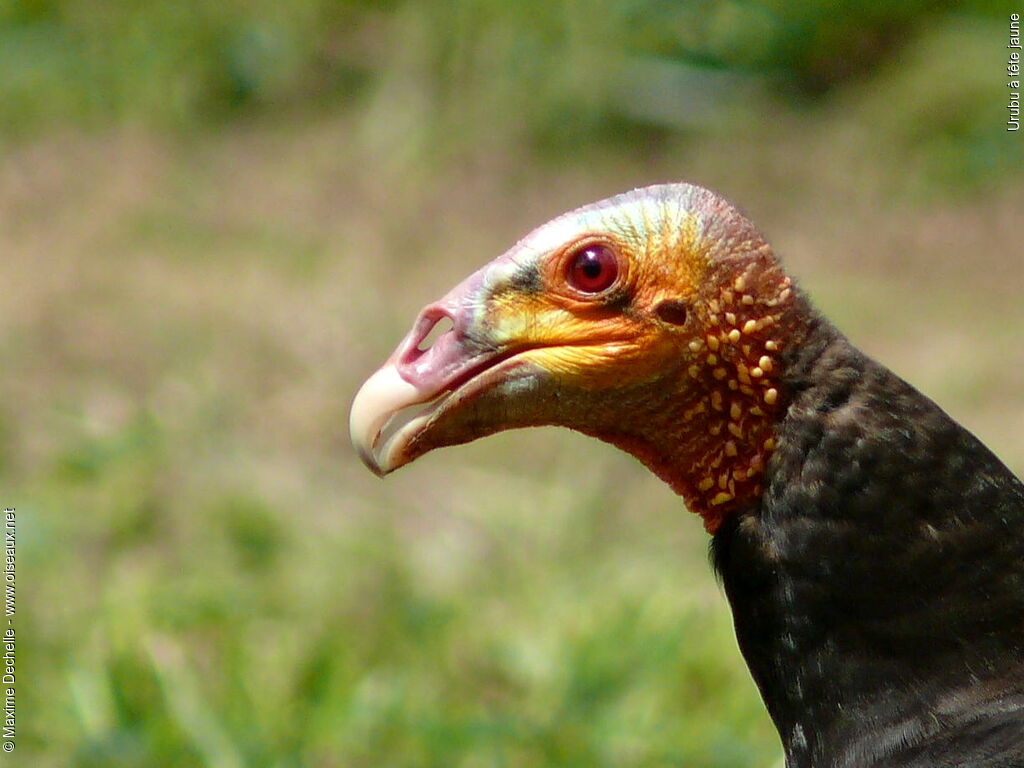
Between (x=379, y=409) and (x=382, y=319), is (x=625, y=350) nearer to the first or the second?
(x=379, y=409)

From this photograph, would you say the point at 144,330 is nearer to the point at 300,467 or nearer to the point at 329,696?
the point at 300,467

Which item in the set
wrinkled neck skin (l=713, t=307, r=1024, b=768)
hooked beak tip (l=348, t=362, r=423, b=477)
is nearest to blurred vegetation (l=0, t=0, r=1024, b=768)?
hooked beak tip (l=348, t=362, r=423, b=477)

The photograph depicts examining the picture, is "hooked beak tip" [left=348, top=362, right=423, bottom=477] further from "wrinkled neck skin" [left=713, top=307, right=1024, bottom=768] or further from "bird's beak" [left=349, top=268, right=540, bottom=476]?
"wrinkled neck skin" [left=713, top=307, right=1024, bottom=768]

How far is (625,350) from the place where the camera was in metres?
2.38

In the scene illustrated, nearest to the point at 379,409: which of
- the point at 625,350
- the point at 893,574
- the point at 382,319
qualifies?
the point at 625,350

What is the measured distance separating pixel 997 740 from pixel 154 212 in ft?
18.7

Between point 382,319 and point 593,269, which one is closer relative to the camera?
point 593,269

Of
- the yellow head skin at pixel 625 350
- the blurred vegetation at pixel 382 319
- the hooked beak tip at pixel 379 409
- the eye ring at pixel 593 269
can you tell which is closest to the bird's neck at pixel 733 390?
the yellow head skin at pixel 625 350

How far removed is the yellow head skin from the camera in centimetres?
234

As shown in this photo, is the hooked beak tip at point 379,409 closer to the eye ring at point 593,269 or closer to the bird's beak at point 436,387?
the bird's beak at point 436,387

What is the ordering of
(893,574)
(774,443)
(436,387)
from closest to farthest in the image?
(893,574)
(774,443)
(436,387)

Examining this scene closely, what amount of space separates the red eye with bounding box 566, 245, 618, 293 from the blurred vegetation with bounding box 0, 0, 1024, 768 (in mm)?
1646

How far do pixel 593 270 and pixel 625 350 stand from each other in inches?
5.0

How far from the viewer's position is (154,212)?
721 centimetres
